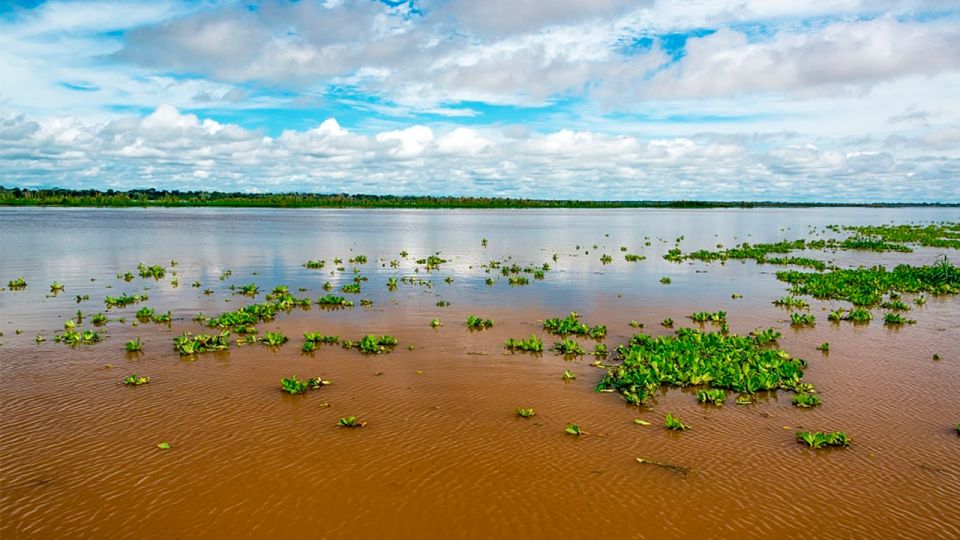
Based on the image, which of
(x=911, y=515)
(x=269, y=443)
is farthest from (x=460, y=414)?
(x=911, y=515)

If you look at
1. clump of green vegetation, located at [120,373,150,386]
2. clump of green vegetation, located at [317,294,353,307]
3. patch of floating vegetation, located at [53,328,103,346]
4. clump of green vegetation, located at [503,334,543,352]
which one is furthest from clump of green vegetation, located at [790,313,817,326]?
patch of floating vegetation, located at [53,328,103,346]

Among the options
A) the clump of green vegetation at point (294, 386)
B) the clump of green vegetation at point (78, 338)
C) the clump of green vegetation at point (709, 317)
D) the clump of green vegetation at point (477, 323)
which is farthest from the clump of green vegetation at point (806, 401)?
the clump of green vegetation at point (78, 338)

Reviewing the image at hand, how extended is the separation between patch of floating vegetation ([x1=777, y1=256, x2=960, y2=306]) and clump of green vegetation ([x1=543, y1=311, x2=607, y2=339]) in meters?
14.5

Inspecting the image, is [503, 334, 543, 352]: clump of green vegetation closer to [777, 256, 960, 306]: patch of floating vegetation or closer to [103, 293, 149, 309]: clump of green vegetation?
[103, 293, 149, 309]: clump of green vegetation

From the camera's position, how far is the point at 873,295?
27.2m

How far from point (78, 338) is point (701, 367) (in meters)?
18.8

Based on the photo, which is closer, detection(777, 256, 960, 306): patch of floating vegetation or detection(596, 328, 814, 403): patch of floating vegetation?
detection(596, 328, 814, 403): patch of floating vegetation

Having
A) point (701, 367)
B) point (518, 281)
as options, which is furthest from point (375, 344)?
point (518, 281)

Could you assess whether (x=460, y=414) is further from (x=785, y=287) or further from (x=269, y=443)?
(x=785, y=287)

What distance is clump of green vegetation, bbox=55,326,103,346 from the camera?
58.7 ft

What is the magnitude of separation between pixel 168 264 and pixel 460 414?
104 ft

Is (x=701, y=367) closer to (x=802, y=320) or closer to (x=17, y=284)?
(x=802, y=320)

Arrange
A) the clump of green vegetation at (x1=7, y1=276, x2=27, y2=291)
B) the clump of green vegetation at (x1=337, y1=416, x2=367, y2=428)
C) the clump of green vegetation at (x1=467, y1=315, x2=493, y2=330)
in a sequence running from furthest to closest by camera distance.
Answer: the clump of green vegetation at (x1=7, y1=276, x2=27, y2=291)
the clump of green vegetation at (x1=467, y1=315, x2=493, y2=330)
the clump of green vegetation at (x1=337, y1=416, x2=367, y2=428)

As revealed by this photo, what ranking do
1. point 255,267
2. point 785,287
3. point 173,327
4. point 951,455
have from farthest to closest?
point 255,267 → point 785,287 → point 173,327 → point 951,455
